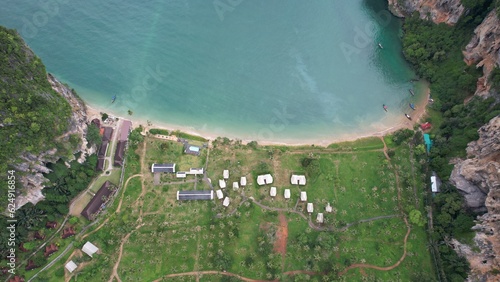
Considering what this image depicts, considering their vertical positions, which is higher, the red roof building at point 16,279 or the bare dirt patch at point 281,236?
the bare dirt patch at point 281,236

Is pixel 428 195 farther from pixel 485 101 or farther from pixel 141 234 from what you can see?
pixel 141 234

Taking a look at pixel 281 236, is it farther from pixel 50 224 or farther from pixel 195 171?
pixel 50 224

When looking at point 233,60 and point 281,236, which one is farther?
point 233,60

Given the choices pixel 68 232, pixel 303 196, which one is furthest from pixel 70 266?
pixel 303 196

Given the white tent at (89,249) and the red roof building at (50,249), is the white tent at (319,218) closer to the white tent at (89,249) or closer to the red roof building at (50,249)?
the white tent at (89,249)

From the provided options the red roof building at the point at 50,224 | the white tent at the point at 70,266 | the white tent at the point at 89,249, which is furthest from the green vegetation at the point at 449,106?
the red roof building at the point at 50,224

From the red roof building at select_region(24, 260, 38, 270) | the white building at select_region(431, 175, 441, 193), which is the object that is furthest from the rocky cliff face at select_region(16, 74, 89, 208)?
the white building at select_region(431, 175, 441, 193)

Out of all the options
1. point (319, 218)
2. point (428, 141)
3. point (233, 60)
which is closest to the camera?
point (319, 218)

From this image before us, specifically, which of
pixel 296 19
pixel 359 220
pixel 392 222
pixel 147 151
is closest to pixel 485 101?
pixel 392 222
